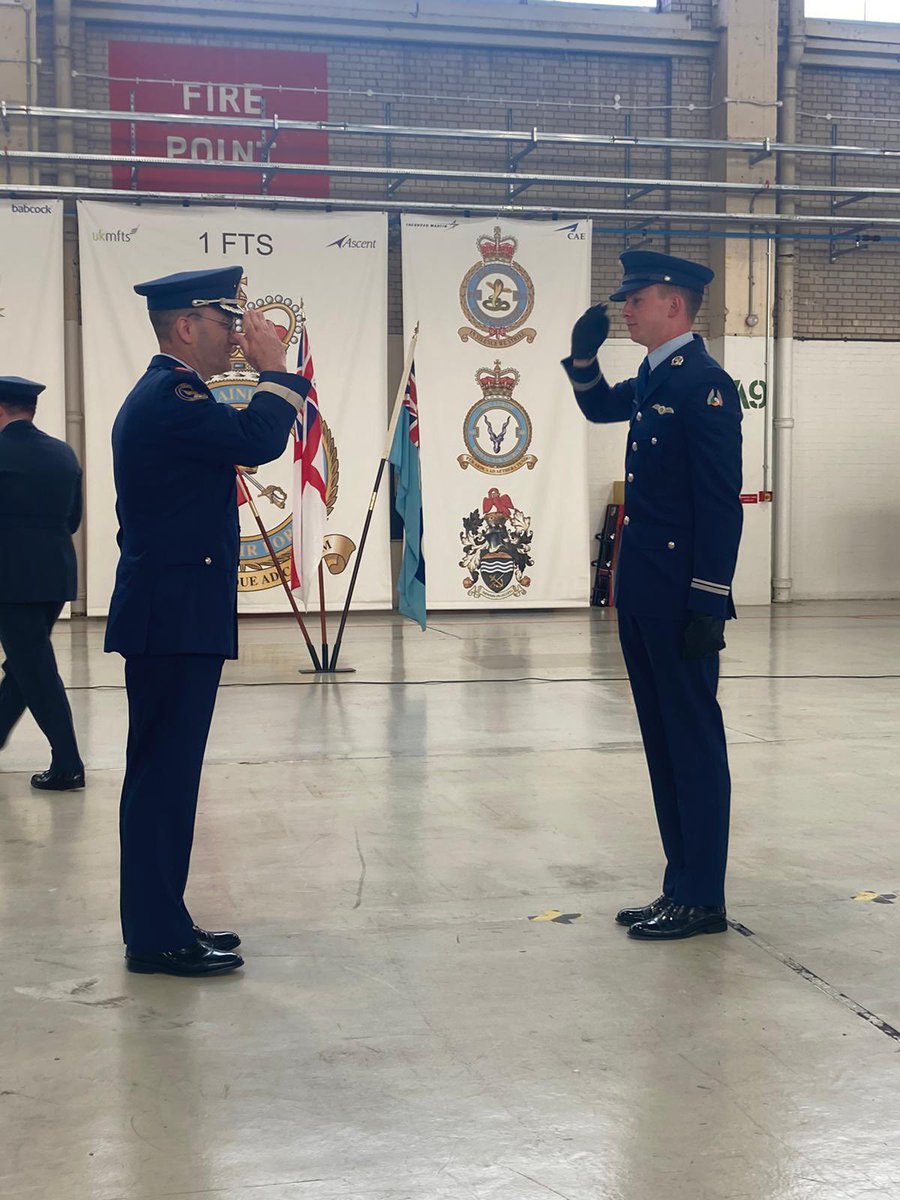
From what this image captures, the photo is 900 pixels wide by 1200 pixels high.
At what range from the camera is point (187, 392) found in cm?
309

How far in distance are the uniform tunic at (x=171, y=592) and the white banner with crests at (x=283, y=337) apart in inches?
344

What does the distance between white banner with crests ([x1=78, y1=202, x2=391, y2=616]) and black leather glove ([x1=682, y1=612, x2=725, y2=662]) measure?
884 centimetres

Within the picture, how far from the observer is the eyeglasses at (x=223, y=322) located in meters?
3.19

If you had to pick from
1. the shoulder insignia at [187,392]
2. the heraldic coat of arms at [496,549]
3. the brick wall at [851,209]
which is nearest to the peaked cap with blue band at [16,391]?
the shoulder insignia at [187,392]

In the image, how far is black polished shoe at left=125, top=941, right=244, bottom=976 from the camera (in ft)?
10.3

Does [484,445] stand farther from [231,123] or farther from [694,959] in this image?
[694,959]

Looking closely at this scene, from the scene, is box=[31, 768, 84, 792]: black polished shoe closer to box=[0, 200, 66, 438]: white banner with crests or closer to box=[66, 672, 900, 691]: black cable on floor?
box=[66, 672, 900, 691]: black cable on floor

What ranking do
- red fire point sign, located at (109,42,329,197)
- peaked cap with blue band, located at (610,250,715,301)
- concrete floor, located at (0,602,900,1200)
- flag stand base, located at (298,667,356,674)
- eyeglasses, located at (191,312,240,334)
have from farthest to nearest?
red fire point sign, located at (109,42,329,197) < flag stand base, located at (298,667,356,674) < peaked cap with blue band, located at (610,250,715,301) < eyeglasses, located at (191,312,240,334) < concrete floor, located at (0,602,900,1200)

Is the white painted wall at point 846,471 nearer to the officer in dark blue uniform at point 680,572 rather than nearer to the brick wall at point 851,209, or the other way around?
the brick wall at point 851,209

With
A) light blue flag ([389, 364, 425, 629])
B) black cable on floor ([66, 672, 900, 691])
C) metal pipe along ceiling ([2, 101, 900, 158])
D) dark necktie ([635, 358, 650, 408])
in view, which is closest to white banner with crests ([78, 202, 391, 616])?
metal pipe along ceiling ([2, 101, 900, 158])

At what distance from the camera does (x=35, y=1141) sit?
90.1 inches

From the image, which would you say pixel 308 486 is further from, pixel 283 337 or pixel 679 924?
pixel 679 924

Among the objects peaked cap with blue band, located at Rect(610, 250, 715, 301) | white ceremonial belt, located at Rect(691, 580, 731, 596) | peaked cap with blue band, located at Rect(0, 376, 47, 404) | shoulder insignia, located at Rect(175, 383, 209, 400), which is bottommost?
white ceremonial belt, located at Rect(691, 580, 731, 596)

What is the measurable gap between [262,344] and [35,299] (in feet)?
31.2
